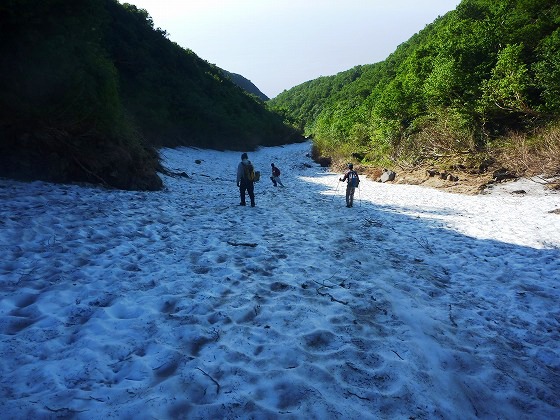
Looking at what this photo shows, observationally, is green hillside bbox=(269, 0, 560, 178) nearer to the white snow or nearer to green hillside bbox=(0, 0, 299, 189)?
the white snow

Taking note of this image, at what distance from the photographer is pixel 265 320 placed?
4.00 m

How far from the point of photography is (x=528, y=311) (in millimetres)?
4582

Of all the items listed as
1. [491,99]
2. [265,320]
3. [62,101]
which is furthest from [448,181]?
[62,101]

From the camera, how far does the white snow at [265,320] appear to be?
2.80 metres

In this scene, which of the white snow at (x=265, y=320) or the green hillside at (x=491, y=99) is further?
the green hillside at (x=491, y=99)

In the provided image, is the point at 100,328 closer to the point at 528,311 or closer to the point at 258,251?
the point at 258,251

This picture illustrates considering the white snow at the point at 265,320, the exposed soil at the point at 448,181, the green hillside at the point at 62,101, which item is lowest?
the white snow at the point at 265,320

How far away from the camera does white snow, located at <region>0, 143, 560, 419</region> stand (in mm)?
2801

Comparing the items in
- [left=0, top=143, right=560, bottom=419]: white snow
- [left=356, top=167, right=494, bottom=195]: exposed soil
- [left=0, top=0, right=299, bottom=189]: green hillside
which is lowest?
[left=0, top=143, right=560, bottom=419]: white snow

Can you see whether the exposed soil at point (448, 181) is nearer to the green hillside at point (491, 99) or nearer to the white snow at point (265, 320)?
the green hillside at point (491, 99)

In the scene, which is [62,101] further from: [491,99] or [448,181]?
[491,99]

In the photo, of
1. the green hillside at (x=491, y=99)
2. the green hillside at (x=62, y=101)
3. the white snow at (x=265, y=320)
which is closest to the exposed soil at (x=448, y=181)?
the green hillside at (x=491, y=99)

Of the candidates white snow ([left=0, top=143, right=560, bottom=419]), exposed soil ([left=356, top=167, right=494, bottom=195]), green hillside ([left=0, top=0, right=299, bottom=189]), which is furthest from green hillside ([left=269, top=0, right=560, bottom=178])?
green hillside ([left=0, top=0, right=299, bottom=189])

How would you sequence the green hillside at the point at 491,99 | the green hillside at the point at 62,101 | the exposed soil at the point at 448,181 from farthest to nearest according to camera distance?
the green hillside at the point at 491,99, the exposed soil at the point at 448,181, the green hillside at the point at 62,101
